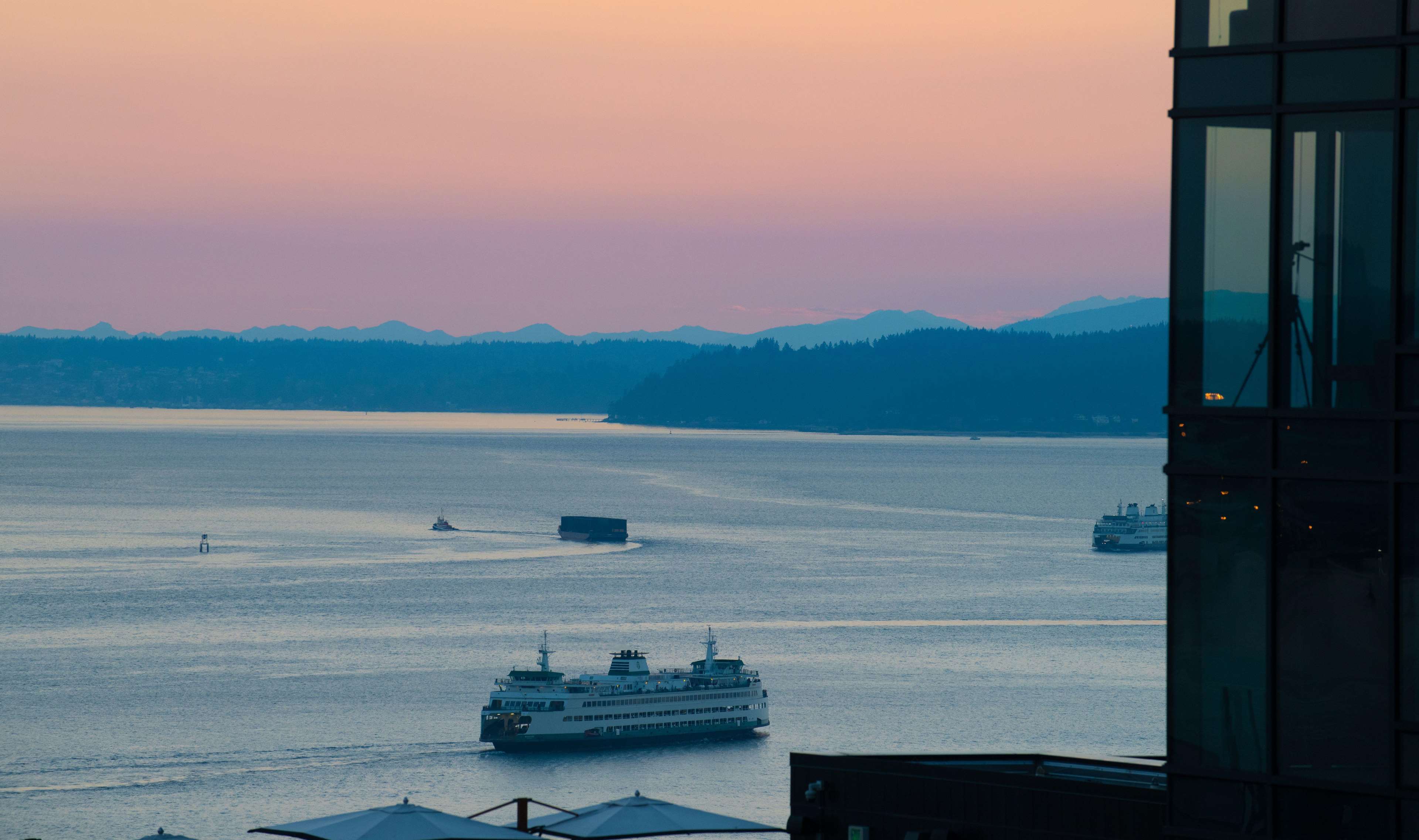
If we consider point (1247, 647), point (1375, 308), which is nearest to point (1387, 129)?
point (1375, 308)

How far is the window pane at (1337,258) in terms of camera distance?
30.0 ft

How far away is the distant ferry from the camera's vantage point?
137500 millimetres

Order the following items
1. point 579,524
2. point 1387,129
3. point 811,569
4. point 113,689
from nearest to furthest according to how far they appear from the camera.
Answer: point 1387,129 < point 113,689 < point 811,569 < point 579,524

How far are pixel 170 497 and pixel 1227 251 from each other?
18281 centimetres

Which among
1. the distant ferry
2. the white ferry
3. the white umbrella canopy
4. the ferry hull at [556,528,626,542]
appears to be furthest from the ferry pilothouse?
the white ferry

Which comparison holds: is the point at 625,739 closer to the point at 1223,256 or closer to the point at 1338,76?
the point at 1223,256

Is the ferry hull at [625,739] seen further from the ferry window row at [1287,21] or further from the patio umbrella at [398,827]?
the ferry window row at [1287,21]

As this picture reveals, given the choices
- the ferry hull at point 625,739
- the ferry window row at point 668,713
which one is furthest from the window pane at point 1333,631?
the ferry window row at point 668,713

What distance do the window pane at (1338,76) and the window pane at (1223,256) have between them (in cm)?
27

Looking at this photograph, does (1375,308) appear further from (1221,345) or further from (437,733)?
(437,733)

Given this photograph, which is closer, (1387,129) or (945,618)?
(1387,129)

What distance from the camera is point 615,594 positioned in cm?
10669

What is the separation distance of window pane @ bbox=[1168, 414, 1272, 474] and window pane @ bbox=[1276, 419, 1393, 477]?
0.11 meters

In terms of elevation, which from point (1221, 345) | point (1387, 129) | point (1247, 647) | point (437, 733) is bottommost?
point (437, 733)
